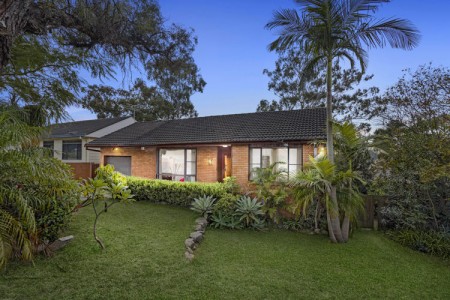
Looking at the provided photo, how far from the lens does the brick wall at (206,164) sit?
1327cm

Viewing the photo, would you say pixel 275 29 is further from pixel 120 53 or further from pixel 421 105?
pixel 421 105

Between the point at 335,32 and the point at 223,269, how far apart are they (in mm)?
6631

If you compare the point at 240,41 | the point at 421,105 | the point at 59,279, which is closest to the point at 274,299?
the point at 59,279

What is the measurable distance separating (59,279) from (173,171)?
401 inches

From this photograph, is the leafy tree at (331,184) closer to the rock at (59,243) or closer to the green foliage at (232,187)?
the green foliage at (232,187)

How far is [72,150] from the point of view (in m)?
18.7

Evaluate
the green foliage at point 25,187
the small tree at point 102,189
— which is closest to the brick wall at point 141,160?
the small tree at point 102,189

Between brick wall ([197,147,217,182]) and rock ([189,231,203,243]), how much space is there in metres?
6.15

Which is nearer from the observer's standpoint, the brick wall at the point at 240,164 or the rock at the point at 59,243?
the rock at the point at 59,243

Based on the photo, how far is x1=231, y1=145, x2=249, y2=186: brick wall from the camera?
1151cm

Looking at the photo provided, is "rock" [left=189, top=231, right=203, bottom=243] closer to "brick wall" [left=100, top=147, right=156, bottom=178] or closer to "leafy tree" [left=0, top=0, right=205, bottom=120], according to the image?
"leafy tree" [left=0, top=0, right=205, bottom=120]

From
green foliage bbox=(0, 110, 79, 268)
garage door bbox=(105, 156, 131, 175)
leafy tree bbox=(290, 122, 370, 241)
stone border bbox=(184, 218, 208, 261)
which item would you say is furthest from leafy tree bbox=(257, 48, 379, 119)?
green foliage bbox=(0, 110, 79, 268)

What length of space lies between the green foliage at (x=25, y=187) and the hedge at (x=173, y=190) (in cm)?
580

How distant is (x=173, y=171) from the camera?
569 inches
